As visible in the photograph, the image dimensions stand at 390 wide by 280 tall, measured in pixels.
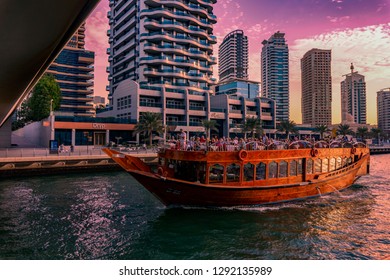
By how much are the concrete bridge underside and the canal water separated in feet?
23.1

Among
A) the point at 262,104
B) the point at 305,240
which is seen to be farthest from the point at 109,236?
the point at 262,104

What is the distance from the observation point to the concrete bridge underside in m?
3.53

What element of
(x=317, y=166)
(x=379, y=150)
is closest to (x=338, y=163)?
(x=317, y=166)

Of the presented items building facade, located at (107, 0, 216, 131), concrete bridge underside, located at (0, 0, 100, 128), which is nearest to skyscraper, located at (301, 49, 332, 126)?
building facade, located at (107, 0, 216, 131)

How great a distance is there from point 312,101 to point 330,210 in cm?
16698

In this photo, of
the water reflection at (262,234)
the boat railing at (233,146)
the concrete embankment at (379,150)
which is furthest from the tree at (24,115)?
the concrete embankment at (379,150)

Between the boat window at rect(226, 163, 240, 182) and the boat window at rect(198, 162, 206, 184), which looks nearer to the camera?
the boat window at rect(198, 162, 206, 184)

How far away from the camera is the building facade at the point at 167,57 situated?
58000 mm

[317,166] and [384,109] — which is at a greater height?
[384,109]

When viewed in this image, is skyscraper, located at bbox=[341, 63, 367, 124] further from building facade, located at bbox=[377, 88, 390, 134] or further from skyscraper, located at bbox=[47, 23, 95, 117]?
skyscraper, located at bbox=[47, 23, 95, 117]

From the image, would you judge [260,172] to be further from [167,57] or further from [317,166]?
[167,57]

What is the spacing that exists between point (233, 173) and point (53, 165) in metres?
19.9

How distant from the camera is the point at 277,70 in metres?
160
